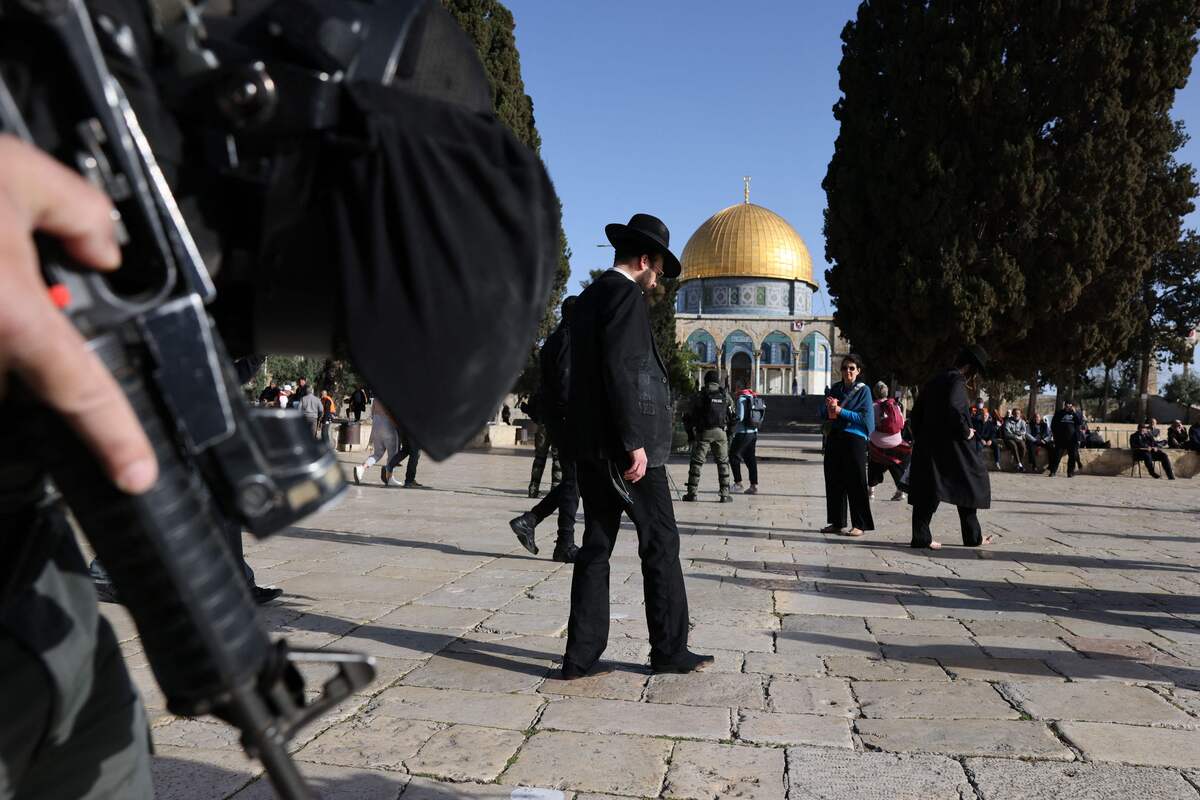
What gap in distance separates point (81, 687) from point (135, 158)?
589mm

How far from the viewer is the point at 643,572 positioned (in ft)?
12.1

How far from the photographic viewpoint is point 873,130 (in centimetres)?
2078

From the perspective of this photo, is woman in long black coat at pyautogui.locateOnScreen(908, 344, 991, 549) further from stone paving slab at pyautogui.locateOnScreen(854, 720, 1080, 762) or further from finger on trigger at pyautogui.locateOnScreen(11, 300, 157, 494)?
finger on trigger at pyautogui.locateOnScreen(11, 300, 157, 494)

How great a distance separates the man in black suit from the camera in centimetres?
363

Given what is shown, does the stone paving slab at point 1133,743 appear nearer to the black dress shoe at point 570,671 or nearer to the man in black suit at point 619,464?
the man in black suit at point 619,464

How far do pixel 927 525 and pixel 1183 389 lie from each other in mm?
54728

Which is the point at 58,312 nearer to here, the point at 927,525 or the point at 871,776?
the point at 871,776

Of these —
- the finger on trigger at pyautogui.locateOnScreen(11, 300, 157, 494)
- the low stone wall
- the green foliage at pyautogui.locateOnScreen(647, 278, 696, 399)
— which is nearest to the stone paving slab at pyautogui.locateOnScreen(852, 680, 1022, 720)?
the finger on trigger at pyautogui.locateOnScreen(11, 300, 157, 494)

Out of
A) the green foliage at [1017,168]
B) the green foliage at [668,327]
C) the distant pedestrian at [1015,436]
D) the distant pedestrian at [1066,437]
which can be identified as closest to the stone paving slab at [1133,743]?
the distant pedestrian at [1066,437]

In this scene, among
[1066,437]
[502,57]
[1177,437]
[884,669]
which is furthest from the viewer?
[502,57]

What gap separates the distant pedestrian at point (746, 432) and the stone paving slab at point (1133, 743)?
846cm

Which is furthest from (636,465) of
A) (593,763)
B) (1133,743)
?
(1133,743)

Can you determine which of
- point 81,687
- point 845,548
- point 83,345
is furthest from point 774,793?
point 845,548

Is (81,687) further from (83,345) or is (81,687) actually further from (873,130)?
(873,130)
